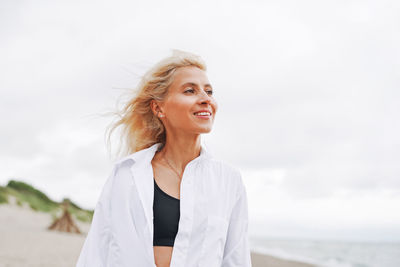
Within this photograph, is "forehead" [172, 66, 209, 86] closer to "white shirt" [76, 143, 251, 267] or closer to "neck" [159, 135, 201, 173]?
"neck" [159, 135, 201, 173]

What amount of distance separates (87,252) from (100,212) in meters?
0.21

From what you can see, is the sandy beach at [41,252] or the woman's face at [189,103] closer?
the woman's face at [189,103]

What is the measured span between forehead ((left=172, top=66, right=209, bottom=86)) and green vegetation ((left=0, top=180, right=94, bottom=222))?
20810 millimetres

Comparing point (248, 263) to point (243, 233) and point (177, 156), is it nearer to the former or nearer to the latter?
point (243, 233)

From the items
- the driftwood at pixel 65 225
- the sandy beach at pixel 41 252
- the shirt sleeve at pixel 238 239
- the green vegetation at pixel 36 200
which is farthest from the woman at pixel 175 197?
the green vegetation at pixel 36 200

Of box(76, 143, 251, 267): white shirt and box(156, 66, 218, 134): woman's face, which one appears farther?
box(156, 66, 218, 134): woman's face

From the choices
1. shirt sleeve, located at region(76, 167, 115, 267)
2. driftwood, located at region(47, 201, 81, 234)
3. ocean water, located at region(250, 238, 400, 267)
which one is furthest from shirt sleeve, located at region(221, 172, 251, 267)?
driftwood, located at region(47, 201, 81, 234)

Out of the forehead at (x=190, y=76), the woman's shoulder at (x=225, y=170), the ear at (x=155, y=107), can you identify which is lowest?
the woman's shoulder at (x=225, y=170)

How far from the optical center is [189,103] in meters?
2.25

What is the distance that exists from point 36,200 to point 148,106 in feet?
76.7

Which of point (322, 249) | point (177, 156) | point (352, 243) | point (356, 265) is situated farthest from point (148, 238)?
point (352, 243)

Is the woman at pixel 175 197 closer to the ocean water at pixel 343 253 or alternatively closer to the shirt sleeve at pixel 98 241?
the shirt sleeve at pixel 98 241

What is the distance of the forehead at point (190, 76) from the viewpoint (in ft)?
7.66

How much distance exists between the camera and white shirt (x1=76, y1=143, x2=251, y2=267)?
2086mm
